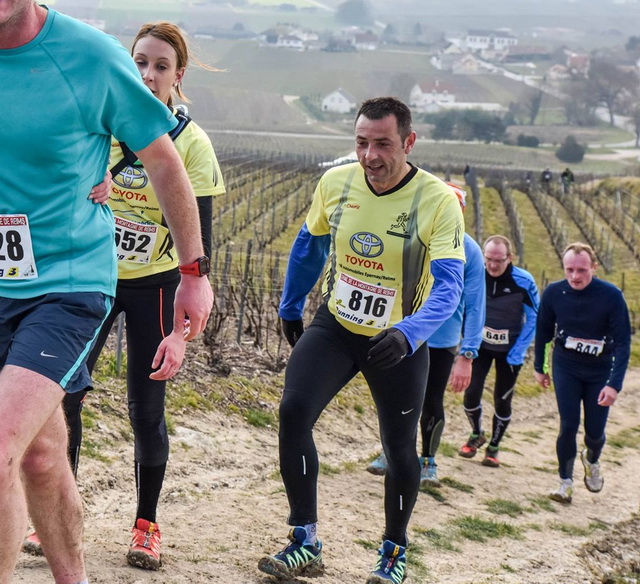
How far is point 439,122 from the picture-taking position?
12150cm

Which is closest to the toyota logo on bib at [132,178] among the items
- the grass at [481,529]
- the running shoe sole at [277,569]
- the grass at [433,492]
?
the running shoe sole at [277,569]

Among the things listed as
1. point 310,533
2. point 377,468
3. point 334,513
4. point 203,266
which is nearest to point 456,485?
point 377,468

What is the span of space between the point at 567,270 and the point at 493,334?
46.2 inches

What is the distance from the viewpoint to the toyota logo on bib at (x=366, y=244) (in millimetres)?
4535

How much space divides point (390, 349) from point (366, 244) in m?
0.61

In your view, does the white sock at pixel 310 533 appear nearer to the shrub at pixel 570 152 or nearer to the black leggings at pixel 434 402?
the black leggings at pixel 434 402

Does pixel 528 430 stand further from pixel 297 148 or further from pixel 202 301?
pixel 297 148

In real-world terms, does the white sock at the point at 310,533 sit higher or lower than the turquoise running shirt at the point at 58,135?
lower

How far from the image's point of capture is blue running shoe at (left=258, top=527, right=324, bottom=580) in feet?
14.4

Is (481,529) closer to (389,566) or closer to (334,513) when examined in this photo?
(334,513)

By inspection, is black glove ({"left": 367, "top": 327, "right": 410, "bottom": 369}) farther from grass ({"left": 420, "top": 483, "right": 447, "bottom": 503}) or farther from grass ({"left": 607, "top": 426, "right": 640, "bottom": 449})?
grass ({"left": 607, "top": 426, "right": 640, "bottom": 449})

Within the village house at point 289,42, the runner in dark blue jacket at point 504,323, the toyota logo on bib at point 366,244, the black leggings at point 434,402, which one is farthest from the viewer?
the village house at point 289,42

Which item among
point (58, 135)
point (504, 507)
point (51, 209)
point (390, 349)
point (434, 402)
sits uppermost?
point (58, 135)

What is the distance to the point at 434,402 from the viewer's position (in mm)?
7477
